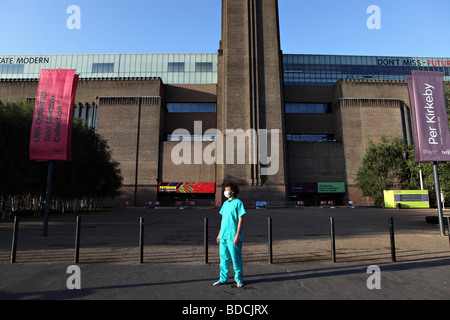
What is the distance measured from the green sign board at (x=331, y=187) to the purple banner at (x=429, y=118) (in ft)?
116

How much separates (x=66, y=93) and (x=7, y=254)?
6.62m

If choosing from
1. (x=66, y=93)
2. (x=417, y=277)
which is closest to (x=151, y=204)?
(x=66, y=93)

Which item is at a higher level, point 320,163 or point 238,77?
point 238,77

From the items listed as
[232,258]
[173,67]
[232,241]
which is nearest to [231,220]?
[232,241]

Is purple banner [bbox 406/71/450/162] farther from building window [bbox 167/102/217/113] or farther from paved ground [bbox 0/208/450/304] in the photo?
building window [bbox 167/102/217/113]

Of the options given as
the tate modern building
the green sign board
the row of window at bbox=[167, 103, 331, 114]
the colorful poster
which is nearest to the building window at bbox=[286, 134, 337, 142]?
the tate modern building

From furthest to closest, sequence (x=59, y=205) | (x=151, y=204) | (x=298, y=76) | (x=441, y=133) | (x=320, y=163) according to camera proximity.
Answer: (x=298, y=76)
(x=320, y=163)
(x=151, y=204)
(x=59, y=205)
(x=441, y=133)

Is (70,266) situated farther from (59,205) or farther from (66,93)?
(59,205)

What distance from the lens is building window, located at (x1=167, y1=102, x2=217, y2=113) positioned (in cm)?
4784

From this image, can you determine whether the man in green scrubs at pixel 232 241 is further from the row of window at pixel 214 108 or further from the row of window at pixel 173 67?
the row of window at pixel 173 67

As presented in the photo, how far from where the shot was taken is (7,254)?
22.9ft

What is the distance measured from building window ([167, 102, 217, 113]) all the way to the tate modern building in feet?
0.58

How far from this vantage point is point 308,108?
163 ft

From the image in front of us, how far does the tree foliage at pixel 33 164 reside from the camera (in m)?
17.1
